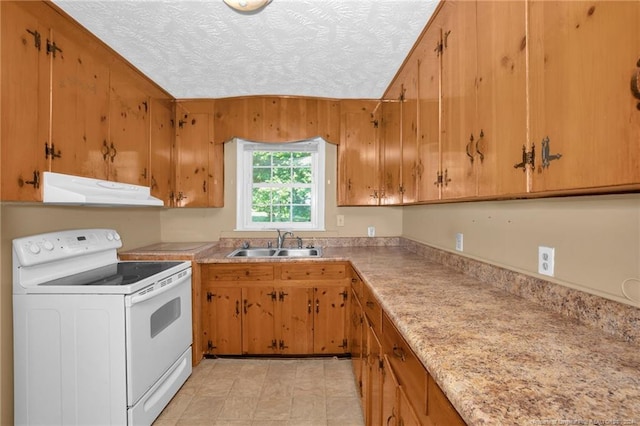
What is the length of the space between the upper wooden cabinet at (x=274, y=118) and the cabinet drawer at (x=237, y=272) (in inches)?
48.8

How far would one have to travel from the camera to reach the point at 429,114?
64.3 inches

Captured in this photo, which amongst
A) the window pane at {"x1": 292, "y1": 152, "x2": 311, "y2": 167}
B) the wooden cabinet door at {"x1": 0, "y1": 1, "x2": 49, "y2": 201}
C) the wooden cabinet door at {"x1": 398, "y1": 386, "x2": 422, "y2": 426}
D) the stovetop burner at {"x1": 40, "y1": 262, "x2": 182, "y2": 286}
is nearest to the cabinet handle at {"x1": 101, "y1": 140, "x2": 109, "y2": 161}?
the wooden cabinet door at {"x1": 0, "y1": 1, "x2": 49, "y2": 201}

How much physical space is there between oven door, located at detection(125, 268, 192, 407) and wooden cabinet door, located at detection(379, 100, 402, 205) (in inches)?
70.1

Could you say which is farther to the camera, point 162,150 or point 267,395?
point 162,150

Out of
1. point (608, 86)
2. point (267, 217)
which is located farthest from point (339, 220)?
point (608, 86)

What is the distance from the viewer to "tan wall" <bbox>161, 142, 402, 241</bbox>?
3123 millimetres

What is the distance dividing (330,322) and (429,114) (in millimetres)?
1880

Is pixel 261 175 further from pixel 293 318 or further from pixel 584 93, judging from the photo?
pixel 584 93

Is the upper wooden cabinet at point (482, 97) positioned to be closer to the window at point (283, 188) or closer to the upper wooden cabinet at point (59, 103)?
the window at point (283, 188)

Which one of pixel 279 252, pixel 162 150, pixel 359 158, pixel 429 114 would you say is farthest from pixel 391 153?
pixel 162 150

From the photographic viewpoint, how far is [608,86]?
0.64 meters

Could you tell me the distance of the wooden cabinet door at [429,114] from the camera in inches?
60.3

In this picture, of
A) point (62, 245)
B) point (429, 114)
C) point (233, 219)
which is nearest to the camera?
point (429, 114)

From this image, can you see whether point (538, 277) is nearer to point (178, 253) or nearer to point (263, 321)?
point (263, 321)
